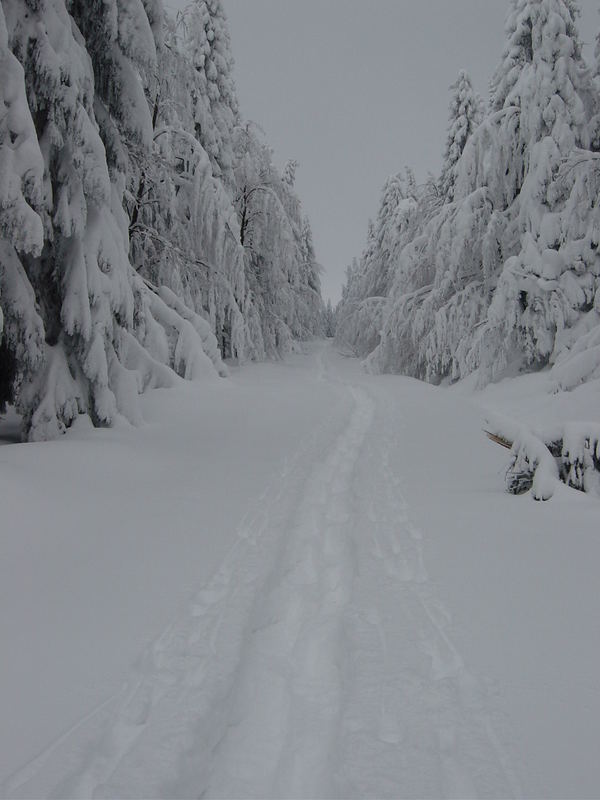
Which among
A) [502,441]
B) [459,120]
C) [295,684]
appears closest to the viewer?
[295,684]

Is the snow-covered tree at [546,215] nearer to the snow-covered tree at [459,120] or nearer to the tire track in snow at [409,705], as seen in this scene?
the snow-covered tree at [459,120]

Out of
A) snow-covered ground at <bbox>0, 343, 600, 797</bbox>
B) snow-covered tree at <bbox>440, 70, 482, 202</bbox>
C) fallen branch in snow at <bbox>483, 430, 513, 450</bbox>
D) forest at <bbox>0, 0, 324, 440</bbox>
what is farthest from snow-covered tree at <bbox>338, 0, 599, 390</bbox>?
snow-covered ground at <bbox>0, 343, 600, 797</bbox>

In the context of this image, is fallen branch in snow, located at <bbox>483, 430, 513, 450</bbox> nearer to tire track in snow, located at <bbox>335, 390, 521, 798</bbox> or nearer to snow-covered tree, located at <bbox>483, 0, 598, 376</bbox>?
tire track in snow, located at <bbox>335, 390, 521, 798</bbox>

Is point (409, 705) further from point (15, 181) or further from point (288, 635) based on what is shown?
point (15, 181)

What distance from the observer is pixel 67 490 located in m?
4.77

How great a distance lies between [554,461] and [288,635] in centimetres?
365

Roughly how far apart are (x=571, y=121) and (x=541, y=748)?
16657mm

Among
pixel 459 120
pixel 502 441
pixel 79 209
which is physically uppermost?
pixel 459 120

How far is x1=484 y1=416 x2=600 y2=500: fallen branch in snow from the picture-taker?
Answer: 4941 millimetres

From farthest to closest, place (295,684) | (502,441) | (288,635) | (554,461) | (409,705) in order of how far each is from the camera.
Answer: (502,441), (554,461), (288,635), (295,684), (409,705)

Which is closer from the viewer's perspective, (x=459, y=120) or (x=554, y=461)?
(x=554, y=461)

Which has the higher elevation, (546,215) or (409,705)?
(546,215)

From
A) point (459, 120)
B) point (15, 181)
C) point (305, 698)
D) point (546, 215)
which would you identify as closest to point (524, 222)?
point (546, 215)

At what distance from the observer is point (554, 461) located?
5.20 m
